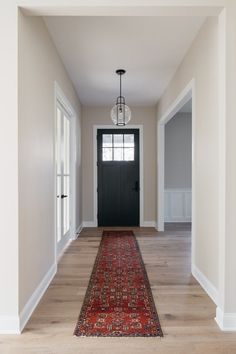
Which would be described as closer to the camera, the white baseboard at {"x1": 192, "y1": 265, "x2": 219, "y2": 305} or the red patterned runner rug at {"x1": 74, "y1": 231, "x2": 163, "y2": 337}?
the red patterned runner rug at {"x1": 74, "y1": 231, "x2": 163, "y2": 337}

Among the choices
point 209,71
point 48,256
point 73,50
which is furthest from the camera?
point 73,50

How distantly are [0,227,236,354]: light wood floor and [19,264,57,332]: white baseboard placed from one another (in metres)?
0.05

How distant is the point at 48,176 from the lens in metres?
3.22

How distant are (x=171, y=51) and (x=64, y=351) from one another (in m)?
3.52

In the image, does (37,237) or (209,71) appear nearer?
(37,237)

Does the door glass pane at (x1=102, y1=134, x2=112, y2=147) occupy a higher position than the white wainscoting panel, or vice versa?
the door glass pane at (x1=102, y1=134, x2=112, y2=147)

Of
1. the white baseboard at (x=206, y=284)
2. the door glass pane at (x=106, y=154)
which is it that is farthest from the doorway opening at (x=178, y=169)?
the white baseboard at (x=206, y=284)

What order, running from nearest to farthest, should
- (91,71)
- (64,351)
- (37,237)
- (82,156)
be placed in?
(64,351)
(37,237)
(91,71)
(82,156)

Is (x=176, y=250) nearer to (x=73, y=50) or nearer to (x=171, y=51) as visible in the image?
(x=171, y=51)

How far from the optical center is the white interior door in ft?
14.0

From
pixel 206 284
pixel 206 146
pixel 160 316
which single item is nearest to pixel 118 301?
pixel 160 316

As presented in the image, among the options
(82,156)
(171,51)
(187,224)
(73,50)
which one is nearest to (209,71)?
(171,51)
